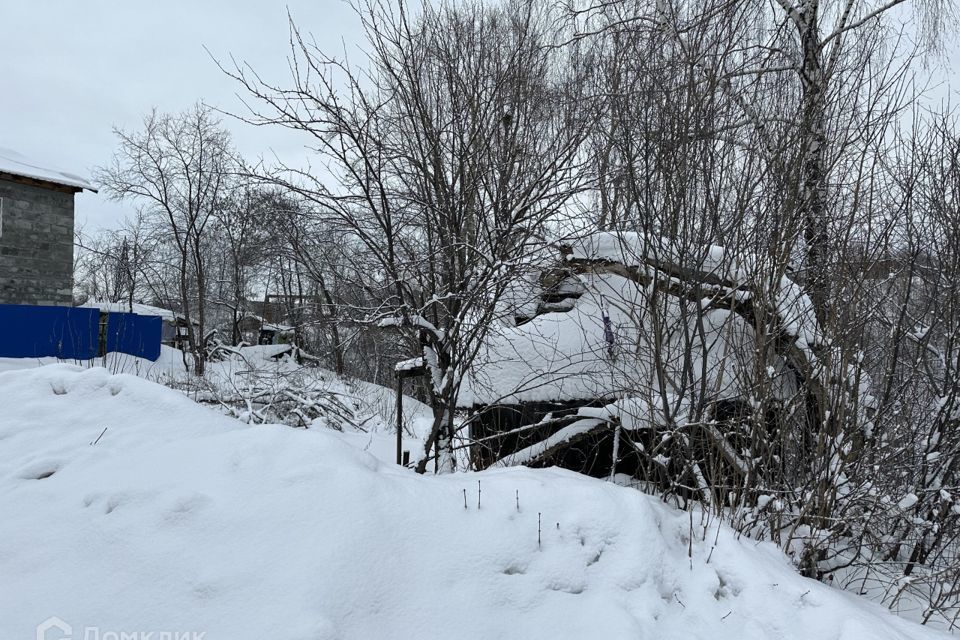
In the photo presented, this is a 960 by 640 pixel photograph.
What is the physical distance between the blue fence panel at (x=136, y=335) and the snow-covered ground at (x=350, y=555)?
1500 cm

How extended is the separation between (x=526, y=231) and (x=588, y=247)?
48cm

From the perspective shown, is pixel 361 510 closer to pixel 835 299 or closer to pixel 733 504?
pixel 733 504

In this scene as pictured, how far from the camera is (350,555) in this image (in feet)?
7.79

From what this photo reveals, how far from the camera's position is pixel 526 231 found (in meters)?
4.23

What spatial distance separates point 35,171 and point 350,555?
17519 millimetres

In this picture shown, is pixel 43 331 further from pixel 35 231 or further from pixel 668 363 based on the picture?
pixel 668 363

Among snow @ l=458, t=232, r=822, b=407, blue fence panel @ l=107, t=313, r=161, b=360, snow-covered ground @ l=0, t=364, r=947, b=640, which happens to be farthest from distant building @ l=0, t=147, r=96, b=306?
snow @ l=458, t=232, r=822, b=407

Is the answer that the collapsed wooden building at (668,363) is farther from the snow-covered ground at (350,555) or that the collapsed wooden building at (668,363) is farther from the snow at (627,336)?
the snow-covered ground at (350,555)

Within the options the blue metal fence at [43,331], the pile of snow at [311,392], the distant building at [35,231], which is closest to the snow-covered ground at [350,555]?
the pile of snow at [311,392]

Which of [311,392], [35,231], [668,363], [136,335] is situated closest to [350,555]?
[668,363]

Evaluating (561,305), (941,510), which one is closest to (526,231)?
(561,305)

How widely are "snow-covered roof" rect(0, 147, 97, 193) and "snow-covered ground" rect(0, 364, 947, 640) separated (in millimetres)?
14894

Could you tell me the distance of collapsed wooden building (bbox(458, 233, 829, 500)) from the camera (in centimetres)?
351

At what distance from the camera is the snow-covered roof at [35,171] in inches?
568
